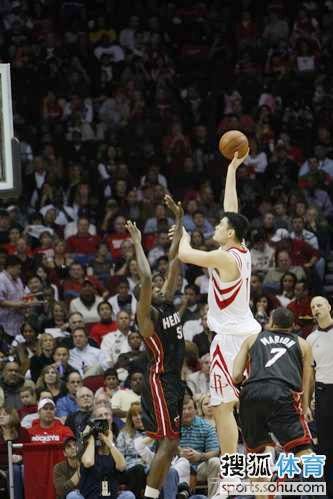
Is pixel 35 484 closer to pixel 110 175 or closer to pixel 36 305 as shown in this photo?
pixel 36 305

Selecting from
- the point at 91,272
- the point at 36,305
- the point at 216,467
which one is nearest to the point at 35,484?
the point at 216,467

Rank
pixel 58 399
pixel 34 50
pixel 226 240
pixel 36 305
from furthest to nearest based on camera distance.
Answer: pixel 34 50
pixel 36 305
pixel 58 399
pixel 226 240

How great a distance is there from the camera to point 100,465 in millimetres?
13055

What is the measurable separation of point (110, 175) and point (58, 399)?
741 centimetres

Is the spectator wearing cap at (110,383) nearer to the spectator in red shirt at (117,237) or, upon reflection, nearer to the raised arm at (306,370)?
the spectator in red shirt at (117,237)

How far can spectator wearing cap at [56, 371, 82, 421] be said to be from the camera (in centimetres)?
1517

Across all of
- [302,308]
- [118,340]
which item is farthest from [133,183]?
[118,340]

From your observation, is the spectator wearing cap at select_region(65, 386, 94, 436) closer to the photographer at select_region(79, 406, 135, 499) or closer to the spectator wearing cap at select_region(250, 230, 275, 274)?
the photographer at select_region(79, 406, 135, 499)

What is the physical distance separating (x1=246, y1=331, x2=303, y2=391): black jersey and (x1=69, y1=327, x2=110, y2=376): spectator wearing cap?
593 cm

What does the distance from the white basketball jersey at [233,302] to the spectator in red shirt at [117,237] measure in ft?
27.4

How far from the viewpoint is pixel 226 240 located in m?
11.6

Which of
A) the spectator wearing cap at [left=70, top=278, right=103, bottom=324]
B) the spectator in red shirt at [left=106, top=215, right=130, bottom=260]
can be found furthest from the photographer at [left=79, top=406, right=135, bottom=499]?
the spectator in red shirt at [left=106, top=215, right=130, bottom=260]

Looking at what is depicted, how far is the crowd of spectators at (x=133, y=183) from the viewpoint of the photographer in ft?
50.5

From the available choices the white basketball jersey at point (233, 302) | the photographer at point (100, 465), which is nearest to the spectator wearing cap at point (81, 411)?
A: the photographer at point (100, 465)
